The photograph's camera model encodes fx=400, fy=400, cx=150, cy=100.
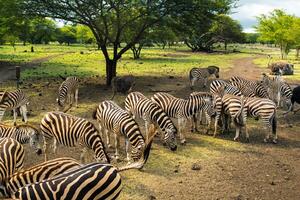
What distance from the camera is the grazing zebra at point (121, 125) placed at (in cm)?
1127

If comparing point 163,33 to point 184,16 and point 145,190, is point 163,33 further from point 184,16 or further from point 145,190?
point 145,190

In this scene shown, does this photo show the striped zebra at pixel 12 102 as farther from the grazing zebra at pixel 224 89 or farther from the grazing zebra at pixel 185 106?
the grazing zebra at pixel 224 89

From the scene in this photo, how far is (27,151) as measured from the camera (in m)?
12.8

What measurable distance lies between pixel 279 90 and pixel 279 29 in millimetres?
46823

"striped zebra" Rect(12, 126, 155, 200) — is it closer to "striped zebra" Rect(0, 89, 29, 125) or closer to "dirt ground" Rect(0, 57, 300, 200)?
"dirt ground" Rect(0, 57, 300, 200)

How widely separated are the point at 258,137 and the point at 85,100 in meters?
10.3

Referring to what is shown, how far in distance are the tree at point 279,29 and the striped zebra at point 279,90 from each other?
40.6 metres

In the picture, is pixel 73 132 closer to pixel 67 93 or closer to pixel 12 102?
pixel 12 102

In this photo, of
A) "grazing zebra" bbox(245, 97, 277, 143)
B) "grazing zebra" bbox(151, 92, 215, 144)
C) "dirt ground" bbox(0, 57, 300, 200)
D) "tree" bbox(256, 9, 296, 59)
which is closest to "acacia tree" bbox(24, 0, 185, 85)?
"dirt ground" bbox(0, 57, 300, 200)

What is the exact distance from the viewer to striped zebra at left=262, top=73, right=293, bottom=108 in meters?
19.7

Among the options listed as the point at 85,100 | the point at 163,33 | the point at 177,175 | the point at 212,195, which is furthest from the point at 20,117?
the point at 163,33

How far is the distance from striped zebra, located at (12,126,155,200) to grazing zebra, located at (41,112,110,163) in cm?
370

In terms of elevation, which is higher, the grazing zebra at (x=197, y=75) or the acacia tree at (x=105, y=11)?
the acacia tree at (x=105, y=11)

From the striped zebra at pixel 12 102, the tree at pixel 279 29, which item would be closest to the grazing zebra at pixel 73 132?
the striped zebra at pixel 12 102
